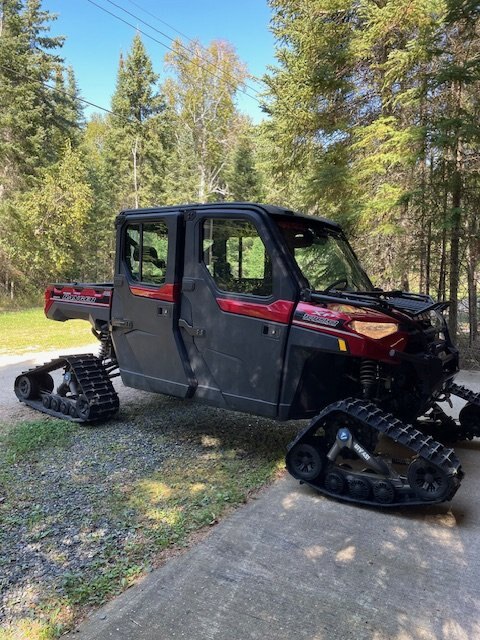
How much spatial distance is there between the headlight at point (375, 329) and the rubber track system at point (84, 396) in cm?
304

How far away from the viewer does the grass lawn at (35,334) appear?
11.1 m

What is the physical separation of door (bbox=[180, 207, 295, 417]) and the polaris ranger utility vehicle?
0.03 feet

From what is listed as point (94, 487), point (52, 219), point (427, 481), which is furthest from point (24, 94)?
point (427, 481)

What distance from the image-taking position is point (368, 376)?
12.5 ft

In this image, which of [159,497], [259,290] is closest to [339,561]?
[159,497]

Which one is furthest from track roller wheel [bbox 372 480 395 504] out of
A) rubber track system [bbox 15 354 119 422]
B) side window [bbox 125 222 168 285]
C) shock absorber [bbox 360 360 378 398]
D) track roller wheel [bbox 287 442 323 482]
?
rubber track system [bbox 15 354 119 422]

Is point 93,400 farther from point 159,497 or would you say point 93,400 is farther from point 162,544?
point 162,544

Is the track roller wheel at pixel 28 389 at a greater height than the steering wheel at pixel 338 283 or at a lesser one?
lesser

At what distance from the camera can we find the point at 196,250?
4.37 m

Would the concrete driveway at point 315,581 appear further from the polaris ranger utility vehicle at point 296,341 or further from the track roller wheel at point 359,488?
the polaris ranger utility vehicle at point 296,341

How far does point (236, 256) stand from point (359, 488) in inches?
83.3

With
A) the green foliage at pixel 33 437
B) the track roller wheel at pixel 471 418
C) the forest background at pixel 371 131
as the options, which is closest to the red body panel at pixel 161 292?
the green foliage at pixel 33 437

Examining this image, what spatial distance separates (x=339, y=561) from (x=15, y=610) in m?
1.74

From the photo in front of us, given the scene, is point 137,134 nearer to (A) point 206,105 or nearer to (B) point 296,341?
(A) point 206,105
